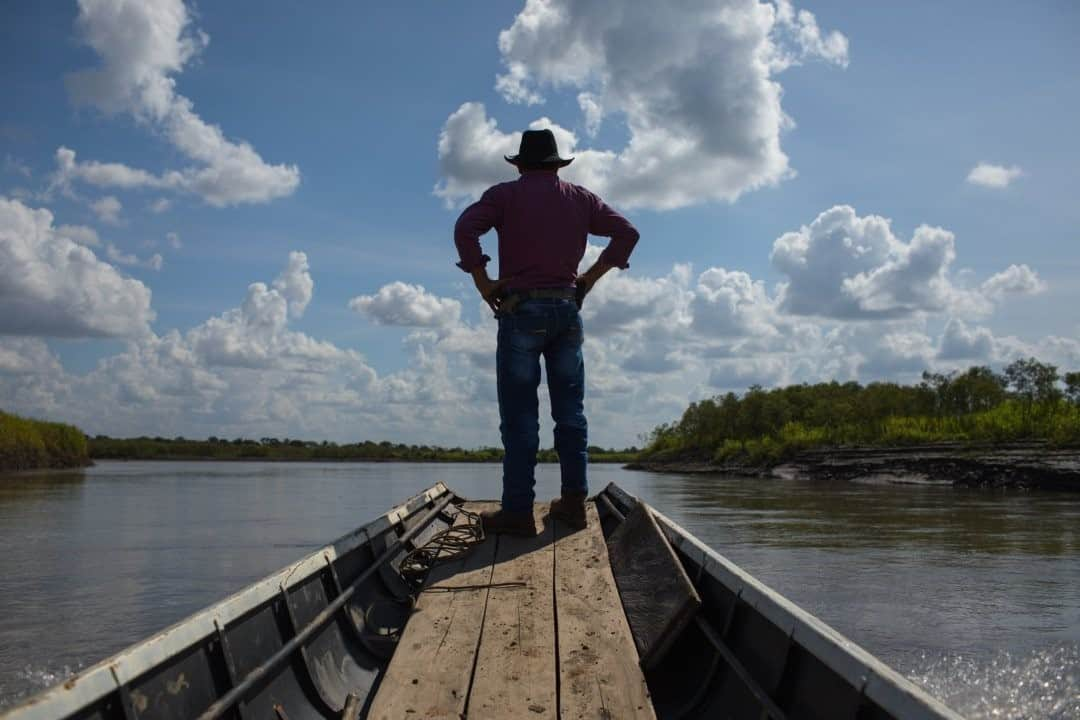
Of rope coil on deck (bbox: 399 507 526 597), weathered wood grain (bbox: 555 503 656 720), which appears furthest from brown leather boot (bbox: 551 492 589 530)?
weathered wood grain (bbox: 555 503 656 720)

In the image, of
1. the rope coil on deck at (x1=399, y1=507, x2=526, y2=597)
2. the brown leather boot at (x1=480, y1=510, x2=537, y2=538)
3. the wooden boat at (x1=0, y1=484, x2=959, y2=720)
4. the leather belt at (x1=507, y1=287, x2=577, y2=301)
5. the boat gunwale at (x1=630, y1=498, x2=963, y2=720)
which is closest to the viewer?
the boat gunwale at (x1=630, y1=498, x2=963, y2=720)

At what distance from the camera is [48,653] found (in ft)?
20.4

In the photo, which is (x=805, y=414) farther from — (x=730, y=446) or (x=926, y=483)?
(x=926, y=483)

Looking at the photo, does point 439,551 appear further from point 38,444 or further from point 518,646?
point 38,444

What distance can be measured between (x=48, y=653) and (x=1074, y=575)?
9659mm

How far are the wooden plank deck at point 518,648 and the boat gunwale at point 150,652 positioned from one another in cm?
57

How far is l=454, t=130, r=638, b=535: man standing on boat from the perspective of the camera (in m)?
5.20

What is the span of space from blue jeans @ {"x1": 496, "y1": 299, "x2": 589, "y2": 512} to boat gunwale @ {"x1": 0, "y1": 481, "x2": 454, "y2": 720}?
4.93ft

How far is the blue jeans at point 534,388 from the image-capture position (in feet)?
17.1

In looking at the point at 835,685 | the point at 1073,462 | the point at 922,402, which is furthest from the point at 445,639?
the point at 922,402

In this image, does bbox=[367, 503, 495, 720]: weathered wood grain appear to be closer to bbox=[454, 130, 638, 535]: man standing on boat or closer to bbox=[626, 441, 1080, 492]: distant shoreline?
bbox=[454, 130, 638, 535]: man standing on boat

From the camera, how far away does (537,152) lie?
539 cm

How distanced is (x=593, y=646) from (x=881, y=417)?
147ft

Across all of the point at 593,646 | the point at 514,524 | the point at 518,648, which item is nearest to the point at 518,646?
the point at 518,648
